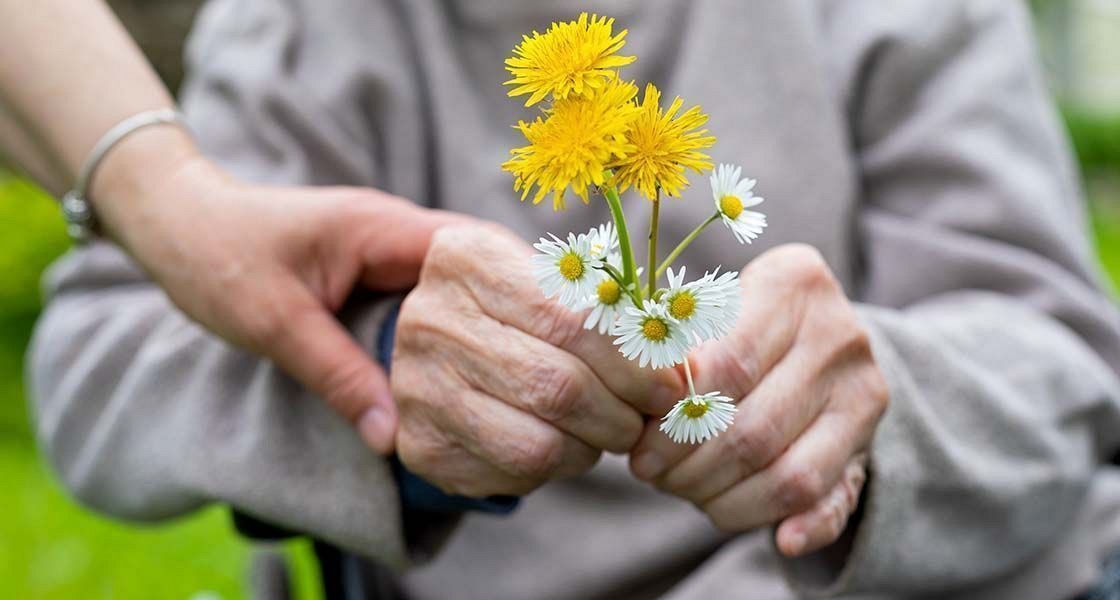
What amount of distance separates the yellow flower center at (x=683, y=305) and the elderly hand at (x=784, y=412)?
0.16 metres

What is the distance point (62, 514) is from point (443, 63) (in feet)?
6.83

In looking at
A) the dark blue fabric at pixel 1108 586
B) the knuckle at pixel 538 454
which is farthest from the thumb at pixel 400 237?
the dark blue fabric at pixel 1108 586

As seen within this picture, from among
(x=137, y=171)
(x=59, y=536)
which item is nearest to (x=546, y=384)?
(x=137, y=171)

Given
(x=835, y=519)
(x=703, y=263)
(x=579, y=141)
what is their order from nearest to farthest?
(x=579, y=141)
(x=835, y=519)
(x=703, y=263)

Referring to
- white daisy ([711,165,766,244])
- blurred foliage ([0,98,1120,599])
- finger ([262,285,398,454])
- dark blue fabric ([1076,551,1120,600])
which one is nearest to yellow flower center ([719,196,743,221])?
white daisy ([711,165,766,244])

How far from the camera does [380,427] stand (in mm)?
1005

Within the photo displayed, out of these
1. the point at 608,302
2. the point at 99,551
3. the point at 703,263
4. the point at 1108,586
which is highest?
the point at 608,302

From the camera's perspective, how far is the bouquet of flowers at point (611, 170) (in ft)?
2.09

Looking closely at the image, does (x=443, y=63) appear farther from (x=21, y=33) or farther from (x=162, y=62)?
(x=162, y=62)

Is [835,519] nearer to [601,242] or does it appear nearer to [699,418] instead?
[699,418]

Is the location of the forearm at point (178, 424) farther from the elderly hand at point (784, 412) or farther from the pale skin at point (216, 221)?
the elderly hand at point (784, 412)

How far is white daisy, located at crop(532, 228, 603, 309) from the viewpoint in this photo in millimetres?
673

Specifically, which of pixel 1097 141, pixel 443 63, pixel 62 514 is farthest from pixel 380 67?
pixel 1097 141

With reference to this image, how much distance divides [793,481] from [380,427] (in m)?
0.35
